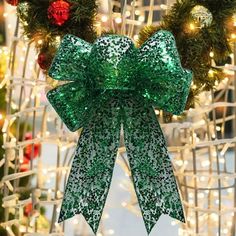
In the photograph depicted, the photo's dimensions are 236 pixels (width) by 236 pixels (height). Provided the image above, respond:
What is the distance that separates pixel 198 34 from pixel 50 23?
0.60ft

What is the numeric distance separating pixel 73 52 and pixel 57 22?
11cm

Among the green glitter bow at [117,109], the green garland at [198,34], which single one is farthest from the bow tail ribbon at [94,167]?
the green garland at [198,34]

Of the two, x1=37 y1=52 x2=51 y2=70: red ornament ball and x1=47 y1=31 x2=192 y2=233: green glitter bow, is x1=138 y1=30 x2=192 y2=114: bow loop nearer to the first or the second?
x1=47 y1=31 x2=192 y2=233: green glitter bow

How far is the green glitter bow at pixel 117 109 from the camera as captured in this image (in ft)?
2.32

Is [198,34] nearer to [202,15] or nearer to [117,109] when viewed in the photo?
[202,15]

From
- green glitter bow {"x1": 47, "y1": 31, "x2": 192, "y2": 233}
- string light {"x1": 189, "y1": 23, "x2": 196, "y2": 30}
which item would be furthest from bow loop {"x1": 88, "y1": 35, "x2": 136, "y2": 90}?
string light {"x1": 189, "y1": 23, "x2": 196, "y2": 30}

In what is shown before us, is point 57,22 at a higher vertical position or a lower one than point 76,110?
higher

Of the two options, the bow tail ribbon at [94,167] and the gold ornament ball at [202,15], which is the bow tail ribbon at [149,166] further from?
the gold ornament ball at [202,15]

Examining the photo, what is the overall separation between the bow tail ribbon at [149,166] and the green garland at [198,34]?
0.32 ft

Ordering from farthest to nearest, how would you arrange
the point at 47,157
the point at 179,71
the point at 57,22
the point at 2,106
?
the point at 47,157, the point at 2,106, the point at 57,22, the point at 179,71

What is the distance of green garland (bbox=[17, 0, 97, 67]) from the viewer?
0.80 m

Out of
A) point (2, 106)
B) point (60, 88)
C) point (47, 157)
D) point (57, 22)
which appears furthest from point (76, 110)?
point (47, 157)

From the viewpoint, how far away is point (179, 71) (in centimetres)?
70

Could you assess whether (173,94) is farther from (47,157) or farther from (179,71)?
(47,157)
